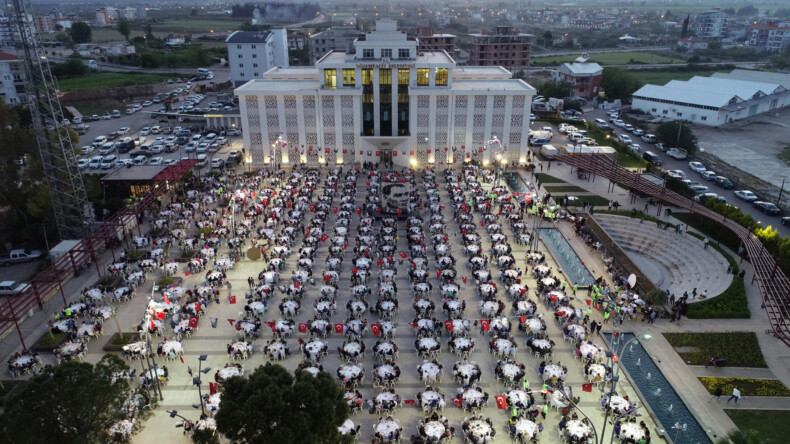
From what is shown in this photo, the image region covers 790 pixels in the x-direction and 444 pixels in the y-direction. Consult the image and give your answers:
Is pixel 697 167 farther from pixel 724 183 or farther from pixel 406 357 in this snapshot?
pixel 406 357

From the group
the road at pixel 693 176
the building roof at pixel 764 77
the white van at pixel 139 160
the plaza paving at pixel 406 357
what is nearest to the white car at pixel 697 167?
the road at pixel 693 176

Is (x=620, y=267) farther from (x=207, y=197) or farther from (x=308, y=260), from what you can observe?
(x=207, y=197)

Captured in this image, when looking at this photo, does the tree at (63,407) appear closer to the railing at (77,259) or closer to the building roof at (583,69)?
the railing at (77,259)

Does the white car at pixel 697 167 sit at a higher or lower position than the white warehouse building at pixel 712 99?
lower

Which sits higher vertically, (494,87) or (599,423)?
(494,87)

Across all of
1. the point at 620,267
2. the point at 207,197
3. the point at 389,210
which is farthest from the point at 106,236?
the point at 620,267

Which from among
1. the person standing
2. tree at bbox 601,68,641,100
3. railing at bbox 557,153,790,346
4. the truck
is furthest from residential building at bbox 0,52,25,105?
tree at bbox 601,68,641,100
